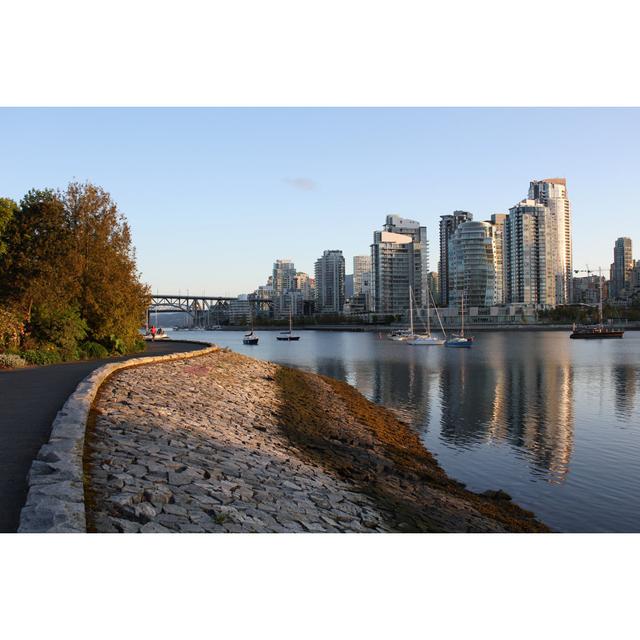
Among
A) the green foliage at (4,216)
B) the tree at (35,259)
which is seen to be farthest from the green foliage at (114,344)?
the green foliage at (4,216)

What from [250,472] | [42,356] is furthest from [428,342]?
[250,472]

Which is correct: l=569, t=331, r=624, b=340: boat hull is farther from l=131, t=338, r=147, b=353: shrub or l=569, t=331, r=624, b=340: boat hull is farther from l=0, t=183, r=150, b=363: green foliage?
l=0, t=183, r=150, b=363: green foliage

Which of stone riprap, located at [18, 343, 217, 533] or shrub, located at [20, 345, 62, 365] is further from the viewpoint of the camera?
shrub, located at [20, 345, 62, 365]

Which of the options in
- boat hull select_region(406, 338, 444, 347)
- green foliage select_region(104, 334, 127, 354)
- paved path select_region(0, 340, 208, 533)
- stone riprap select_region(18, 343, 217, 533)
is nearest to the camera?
stone riprap select_region(18, 343, 217, 533)

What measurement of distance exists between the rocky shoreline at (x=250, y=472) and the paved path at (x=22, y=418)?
2.86 ft

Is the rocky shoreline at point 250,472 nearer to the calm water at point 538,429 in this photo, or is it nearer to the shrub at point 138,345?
the calm water at point 538,429

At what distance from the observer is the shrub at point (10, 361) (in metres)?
24.0

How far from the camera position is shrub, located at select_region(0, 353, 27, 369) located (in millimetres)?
24031

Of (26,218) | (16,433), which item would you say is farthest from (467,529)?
(26,218)

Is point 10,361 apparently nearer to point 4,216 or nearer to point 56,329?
point 56,329

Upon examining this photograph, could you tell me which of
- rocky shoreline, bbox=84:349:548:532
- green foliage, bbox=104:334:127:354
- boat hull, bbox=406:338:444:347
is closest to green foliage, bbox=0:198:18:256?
green foliage, bbox=104:334:127:354

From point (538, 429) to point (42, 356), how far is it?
21873 millimetres

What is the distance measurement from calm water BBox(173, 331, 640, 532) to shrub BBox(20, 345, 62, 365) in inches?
655

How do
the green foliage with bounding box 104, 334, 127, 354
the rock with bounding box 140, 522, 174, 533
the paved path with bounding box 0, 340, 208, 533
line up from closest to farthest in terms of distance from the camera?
the rock with bounding box 140, 522, 174, 533 → the paved path with bounding box 0, 340, 208, 533 → the green foliage with bounding box 104, 334, 127, 354
